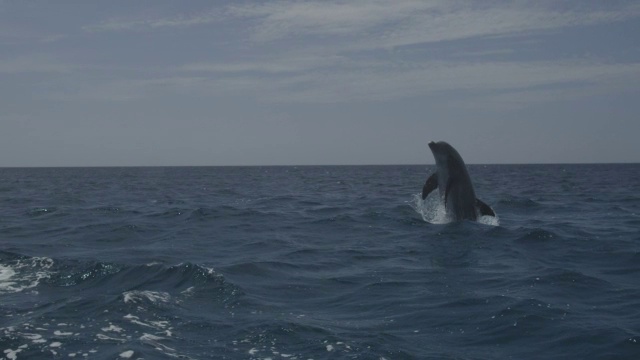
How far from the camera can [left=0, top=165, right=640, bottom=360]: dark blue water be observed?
9367mm

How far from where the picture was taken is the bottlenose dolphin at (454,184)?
67.4 feet

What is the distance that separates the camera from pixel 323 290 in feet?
42.5

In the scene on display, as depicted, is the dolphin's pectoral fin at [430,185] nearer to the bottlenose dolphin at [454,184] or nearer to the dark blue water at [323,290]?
the bottlenose dolphin at [454,184]

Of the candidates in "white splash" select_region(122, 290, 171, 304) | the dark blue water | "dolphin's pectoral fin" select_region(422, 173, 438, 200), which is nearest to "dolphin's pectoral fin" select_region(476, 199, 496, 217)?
the dark blue water

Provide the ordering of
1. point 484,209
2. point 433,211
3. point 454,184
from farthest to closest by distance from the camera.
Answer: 1. point 433,211
2. point 454,184
3. point 484,209

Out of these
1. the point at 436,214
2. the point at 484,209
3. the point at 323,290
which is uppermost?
the point at 484,209

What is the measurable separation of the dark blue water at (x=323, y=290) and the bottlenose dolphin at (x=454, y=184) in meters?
0.63

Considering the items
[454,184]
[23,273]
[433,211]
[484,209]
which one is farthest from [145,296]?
[433,211]

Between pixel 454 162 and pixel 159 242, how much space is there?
9.04 m

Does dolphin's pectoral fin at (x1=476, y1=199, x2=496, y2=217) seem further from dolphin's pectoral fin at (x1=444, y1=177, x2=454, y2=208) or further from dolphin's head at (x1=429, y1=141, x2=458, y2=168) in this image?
dolphin's head at (x1=429, y1=141, x2=458, y2=168)

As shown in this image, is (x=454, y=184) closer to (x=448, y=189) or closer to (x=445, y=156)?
(x=448, y=189)

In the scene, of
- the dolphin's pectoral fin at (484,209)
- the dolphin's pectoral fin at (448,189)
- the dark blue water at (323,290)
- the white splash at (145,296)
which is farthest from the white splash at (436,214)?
the white splash at (145,296)

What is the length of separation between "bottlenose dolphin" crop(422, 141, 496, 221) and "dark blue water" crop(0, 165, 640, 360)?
63 centimetres

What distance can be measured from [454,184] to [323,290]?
881cm
